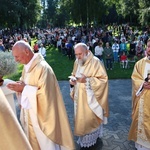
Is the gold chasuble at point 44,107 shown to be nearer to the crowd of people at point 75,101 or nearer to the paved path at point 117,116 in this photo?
the crowd of people at point 75,101

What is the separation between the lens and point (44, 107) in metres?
3.54

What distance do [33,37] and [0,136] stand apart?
37.2m

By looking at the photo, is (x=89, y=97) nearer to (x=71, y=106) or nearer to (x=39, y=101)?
(x=39, y=101)

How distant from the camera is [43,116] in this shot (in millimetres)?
3559

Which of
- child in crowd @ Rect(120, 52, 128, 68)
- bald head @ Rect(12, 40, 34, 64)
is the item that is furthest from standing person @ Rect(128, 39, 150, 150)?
child in crowd @ Rect(120, 52, 128, 68)

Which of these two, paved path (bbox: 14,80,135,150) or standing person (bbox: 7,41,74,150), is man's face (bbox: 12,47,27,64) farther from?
paved path (bbox: 14,80,135,150)

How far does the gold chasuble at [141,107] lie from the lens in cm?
468

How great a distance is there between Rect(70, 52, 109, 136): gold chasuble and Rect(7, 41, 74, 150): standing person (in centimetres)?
123

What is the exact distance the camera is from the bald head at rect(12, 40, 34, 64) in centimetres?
348

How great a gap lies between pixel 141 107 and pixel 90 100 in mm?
987

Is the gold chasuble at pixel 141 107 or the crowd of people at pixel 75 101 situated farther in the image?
the gold chasuble at pixel 141 107

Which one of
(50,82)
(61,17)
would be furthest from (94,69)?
(61,17)

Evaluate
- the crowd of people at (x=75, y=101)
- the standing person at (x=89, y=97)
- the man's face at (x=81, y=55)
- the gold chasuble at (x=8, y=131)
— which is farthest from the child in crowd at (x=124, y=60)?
the gold chasuble at (x=8, y=131)

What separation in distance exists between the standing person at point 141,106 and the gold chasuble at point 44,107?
5.70 feet
